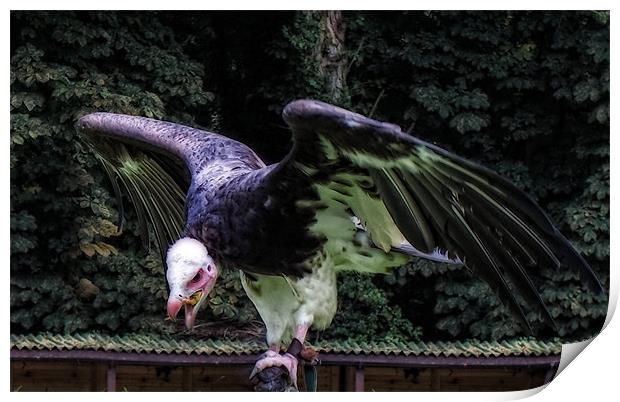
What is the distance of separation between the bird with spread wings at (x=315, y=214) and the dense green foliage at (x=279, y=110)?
2.16 metres

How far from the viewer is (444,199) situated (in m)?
2.99

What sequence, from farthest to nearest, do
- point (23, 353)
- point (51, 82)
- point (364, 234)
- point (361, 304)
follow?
point (361, 304) < point (51, 82) < point (23, 353) < point (364, 234)

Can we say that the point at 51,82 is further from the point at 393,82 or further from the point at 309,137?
the point at 309,137

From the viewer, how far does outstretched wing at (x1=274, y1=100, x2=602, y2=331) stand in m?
2.91

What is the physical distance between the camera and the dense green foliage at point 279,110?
6262mm

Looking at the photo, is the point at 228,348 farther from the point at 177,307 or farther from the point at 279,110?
the point at 177,307

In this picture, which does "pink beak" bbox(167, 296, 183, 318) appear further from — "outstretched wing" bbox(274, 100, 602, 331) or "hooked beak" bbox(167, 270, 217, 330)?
"outstretched wing" bbox(274, 100, 602, 331)

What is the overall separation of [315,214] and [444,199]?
1.85ft

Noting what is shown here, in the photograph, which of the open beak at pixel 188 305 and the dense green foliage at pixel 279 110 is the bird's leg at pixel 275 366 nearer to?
the open beak at pixel 188 305

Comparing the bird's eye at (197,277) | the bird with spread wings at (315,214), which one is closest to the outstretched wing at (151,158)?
the bird with spread wings at (315,214)

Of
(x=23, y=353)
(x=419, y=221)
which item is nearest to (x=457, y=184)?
(x=419, y=221)

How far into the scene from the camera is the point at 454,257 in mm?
3113

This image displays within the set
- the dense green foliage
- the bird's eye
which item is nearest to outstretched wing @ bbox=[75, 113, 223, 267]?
the bird's eye

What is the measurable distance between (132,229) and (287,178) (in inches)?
135
